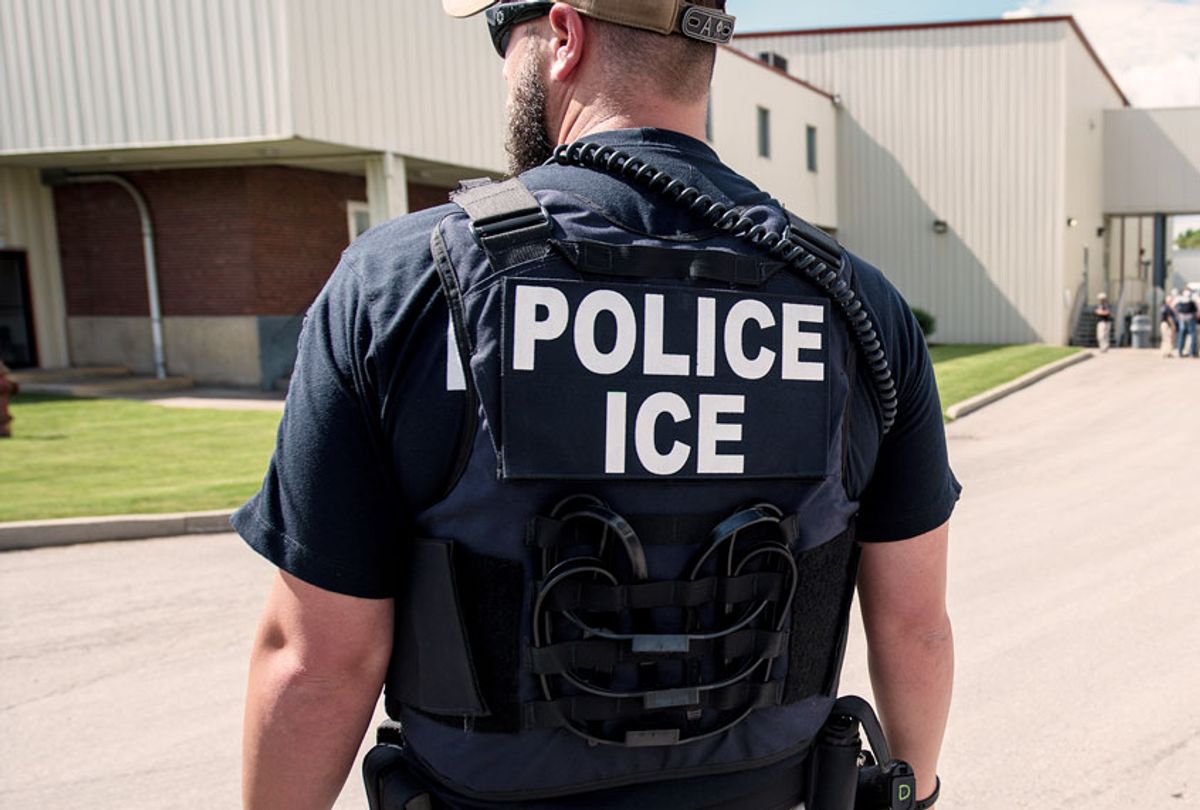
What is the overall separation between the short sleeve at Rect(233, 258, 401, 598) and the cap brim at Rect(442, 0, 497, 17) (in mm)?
458

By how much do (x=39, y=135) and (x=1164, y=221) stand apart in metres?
31.8

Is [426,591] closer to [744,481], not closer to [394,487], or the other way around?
[394,487]

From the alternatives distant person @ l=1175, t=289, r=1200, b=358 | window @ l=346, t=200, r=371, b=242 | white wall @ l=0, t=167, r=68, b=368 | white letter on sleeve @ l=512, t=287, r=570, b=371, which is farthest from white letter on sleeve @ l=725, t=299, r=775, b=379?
distant person @ l=1175, t=289, r=1200, b=358

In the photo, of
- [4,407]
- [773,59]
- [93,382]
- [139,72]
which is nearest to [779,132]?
[773,59]

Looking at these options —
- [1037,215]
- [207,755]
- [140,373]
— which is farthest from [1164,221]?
[207,755]

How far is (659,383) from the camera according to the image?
134 cm

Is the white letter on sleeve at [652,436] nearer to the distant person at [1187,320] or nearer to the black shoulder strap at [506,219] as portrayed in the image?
the black shoulder strap at [506,219]

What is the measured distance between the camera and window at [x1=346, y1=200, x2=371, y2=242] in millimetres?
19142

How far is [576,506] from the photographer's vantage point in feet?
4.30

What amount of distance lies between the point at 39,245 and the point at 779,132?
1679 centimetres

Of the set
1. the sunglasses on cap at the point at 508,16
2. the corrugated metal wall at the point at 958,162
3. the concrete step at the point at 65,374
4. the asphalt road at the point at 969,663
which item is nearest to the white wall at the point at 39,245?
the concrete step at the point at 65,374

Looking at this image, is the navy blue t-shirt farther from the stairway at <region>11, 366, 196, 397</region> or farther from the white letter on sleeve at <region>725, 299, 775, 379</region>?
the stairway at <region>11, 366, 196, 397</region>

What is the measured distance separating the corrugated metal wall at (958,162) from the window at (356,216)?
560 inches

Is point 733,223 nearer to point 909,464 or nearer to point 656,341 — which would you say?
point 656,341
